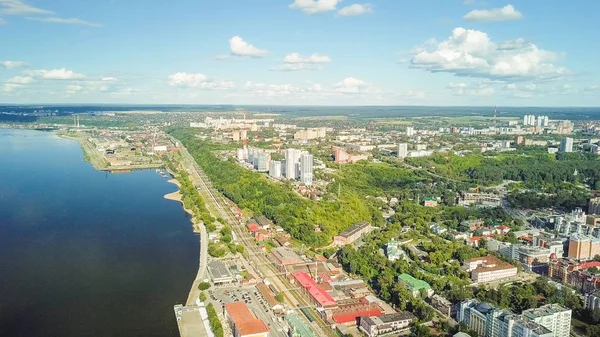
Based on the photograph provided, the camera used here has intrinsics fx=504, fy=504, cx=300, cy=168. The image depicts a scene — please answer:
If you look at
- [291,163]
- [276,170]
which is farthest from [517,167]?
[276,170]

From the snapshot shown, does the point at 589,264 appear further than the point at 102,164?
No

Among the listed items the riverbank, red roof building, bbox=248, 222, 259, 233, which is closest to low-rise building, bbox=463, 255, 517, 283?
red roof building, bbox=248, 222, 259, 233

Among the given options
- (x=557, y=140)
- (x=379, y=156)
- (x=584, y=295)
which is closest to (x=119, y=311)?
(x=584, y=295)

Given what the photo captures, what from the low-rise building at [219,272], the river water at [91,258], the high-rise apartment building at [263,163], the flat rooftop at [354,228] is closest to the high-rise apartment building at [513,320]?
the low-rise building at [219,272]

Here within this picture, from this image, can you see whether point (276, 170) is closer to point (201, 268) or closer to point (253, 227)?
point (253, 227)

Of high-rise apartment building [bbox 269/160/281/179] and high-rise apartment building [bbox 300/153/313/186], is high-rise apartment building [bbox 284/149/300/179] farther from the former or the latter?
high-rise apartment building [bbox 300/153/313/186]

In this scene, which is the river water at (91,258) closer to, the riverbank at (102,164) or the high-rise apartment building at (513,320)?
the riverbank at (102,164)

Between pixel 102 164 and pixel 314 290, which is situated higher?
pixel 102 164
